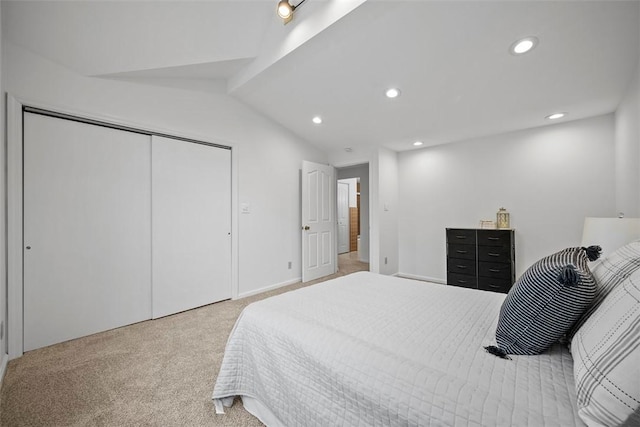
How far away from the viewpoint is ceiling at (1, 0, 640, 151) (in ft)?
6.13

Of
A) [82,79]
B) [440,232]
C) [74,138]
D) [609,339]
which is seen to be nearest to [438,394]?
[609,339]

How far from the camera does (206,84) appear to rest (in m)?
3.15

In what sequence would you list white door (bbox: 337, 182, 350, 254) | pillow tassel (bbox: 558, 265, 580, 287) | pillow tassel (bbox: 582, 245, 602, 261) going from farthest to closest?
white door (bbox: 337, 182, 350, 254) < pillow tassel (bbox: 582, 245, 602, 261) < pillow tassel (bbox: 558, 265, 580, 287)

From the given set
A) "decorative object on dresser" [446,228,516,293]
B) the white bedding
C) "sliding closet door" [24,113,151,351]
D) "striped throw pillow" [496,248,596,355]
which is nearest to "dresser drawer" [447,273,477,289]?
"decorative object on dresser" [446,228,516,293]

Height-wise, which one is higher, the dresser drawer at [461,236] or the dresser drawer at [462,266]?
the dresser drawer at [461,236]

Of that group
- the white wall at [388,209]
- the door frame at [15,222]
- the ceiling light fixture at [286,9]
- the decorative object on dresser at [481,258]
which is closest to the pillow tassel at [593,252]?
the decorative object on dresser at [481,258]

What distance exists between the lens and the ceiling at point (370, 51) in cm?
187

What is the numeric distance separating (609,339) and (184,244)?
3.30 m

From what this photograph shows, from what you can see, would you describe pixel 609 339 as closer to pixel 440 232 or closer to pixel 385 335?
pixel 385 335

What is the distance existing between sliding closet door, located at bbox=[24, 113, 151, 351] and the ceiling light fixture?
1848mm

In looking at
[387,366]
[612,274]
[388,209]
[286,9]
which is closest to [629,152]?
[612,274]

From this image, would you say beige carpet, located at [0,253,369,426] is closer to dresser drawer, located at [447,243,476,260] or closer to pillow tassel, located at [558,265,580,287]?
pillow tassel, located at [558,265,580,287]

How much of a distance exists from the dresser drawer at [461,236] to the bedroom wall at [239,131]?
7.35 ft

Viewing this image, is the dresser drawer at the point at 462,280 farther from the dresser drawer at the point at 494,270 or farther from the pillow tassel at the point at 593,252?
the pillow tassel at the point at 593,252
